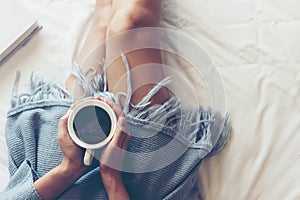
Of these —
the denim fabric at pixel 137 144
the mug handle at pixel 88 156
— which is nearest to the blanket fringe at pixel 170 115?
the denim fabric at pixel 137 144

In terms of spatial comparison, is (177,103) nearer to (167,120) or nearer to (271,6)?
(167,120)

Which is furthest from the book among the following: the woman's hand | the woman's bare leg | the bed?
the woman's hand

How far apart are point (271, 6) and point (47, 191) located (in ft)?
1.80

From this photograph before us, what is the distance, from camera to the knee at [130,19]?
2.64ft

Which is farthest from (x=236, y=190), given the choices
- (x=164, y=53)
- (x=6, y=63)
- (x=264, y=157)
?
(x=6, y=63)

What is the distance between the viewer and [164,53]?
2.94 ft

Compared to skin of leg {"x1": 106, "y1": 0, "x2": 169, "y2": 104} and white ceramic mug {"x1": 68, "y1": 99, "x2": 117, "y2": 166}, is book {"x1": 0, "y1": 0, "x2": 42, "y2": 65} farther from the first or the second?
white ceramic mug {"x1": 68, "y1": 99, "x2": 117, "y2": 166}

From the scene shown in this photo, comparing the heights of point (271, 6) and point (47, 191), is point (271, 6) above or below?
above

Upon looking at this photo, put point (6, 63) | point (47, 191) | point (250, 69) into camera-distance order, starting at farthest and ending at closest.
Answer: point (6, 63)
point (250, 69)
point (47, 191)

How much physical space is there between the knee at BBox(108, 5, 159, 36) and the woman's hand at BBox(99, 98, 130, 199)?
0.51ft

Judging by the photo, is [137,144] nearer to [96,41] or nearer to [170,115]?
[170,115]

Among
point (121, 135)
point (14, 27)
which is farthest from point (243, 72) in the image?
point (14, 27)

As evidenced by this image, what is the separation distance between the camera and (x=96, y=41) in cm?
89

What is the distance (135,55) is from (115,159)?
0.19 metres
